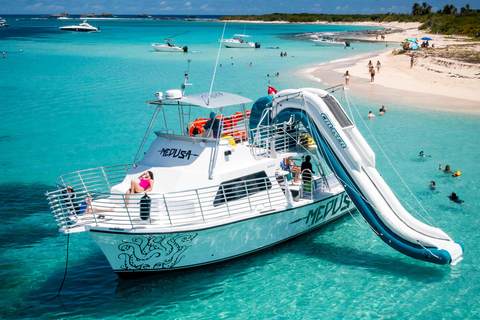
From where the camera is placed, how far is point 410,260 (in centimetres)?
1327

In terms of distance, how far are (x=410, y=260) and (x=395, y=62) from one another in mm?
48357

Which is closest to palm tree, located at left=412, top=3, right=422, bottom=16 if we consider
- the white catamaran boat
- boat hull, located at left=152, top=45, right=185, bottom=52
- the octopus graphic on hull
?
boat hull, located at left=152, top=45, right=185, bottom=52

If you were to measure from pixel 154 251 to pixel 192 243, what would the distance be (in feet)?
3.38

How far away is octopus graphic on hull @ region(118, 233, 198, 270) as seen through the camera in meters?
11.5

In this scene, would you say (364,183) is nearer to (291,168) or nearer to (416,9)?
(291,168)

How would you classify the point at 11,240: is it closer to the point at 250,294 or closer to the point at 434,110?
the point at 250,294

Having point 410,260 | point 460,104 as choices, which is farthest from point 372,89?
point 410,260

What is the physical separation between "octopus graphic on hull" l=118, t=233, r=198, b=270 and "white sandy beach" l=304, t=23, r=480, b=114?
90.3 ft

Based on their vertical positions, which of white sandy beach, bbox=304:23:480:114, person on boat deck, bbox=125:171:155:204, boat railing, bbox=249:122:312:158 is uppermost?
boat railing, bbox=249:122:312:158

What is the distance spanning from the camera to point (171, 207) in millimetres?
12125

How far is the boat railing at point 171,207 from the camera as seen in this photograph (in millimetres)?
11305

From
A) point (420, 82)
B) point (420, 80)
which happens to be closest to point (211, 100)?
point (420, 82)

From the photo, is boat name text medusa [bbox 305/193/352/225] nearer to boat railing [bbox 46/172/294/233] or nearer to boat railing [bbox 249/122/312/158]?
boat railing [bbox 46/172/294/233]

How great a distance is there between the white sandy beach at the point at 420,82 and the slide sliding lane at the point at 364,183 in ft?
72.8
